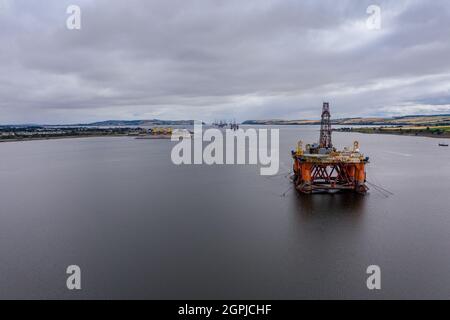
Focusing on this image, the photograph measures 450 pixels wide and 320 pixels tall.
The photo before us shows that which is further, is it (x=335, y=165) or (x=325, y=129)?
(x=325, y=129)

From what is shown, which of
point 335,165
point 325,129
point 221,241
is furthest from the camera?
point 325,129

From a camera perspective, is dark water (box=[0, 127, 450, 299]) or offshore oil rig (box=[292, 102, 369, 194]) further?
offshore oil rig (box=[292, 102, 369, 194])

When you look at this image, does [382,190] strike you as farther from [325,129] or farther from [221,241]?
[221,241]

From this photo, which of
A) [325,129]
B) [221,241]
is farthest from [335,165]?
[221,241]

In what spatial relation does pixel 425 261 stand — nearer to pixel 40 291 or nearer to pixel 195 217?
pixel 195 217

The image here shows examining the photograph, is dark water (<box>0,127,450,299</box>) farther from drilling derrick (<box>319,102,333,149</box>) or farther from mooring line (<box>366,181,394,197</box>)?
drilling derrick (<box>319,102,333,149</box>)

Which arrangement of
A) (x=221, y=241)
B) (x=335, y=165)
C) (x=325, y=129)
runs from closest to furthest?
(x=221, y=241)
(x=335, y=165)
(x=325, y=129)

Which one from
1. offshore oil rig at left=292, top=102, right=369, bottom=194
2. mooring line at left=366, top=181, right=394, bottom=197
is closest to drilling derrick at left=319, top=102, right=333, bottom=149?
offshore oil rig at left=292, top=102, right=369, bottom=194

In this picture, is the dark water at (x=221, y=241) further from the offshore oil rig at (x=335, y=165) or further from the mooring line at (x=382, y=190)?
the offshore oil rig at (x=335, y=165)
